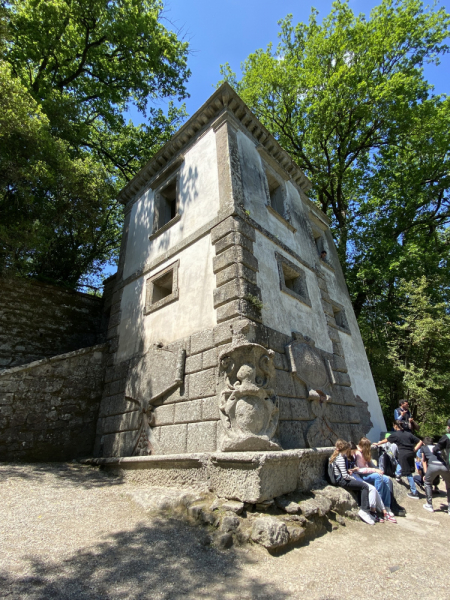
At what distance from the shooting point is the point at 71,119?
10.3 meters

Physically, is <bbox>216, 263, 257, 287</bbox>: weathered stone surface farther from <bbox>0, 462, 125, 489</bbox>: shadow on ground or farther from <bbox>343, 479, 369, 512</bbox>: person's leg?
<bbox>0, 462, 125, 489</bbox>: shadow on ground

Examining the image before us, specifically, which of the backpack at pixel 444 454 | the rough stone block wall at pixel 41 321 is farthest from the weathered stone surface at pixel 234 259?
the rough stone block wall at pixel 41 321

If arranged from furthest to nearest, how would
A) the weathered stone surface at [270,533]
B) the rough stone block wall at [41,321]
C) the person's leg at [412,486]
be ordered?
A: 1. the rough stone block wall at [41,321]
2. the person's leg at [412,486]
3. the weathered stone surface at [270,533]

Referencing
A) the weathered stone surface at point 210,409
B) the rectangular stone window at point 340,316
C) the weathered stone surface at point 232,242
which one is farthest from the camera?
the rectangular stone window at point 340,316

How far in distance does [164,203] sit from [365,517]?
842 centimetres

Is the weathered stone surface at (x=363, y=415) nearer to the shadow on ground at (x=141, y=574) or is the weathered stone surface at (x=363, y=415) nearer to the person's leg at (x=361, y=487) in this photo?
the person's leg at (x=361, y=487)

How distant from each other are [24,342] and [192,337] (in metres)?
5.09

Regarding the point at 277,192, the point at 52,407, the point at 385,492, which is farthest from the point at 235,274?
the point at 52,407

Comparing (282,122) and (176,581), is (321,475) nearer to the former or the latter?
(176,581)

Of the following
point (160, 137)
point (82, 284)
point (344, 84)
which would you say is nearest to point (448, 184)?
point (344, 84)

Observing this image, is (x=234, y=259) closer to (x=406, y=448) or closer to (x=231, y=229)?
(x=231, y=229)

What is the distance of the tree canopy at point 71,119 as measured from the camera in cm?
789

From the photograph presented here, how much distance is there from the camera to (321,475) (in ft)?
17.2

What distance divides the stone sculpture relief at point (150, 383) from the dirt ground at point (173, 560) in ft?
4.60
